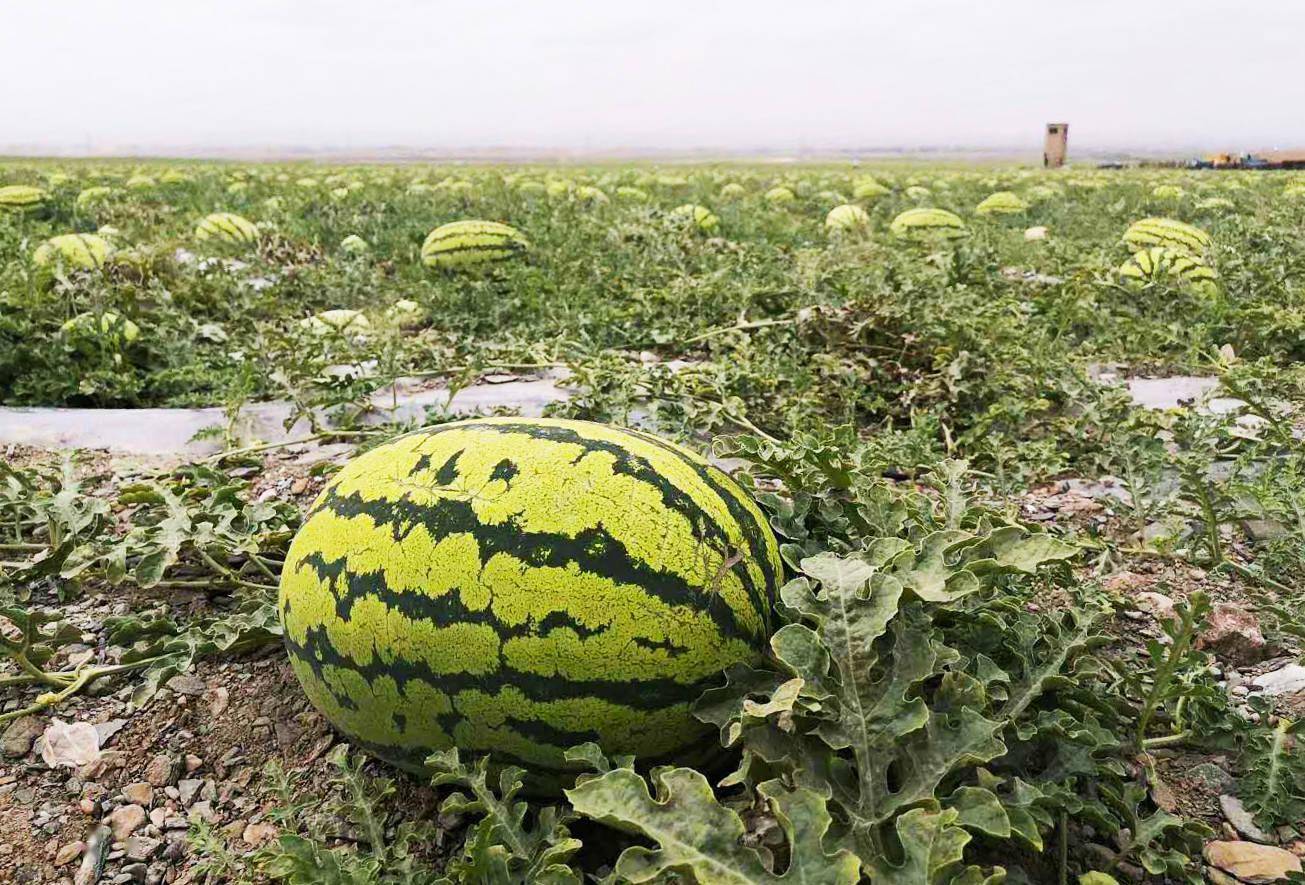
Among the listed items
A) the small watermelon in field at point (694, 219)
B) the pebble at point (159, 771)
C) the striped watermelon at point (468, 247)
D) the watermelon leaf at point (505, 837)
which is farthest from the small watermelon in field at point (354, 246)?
the watermelon leaf at point (505, 837)

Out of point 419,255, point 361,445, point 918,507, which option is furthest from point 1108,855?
point 419,255

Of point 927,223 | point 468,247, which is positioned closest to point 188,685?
point 468,247

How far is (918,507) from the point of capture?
264 centimetres

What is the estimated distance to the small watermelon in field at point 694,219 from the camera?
23.6ft

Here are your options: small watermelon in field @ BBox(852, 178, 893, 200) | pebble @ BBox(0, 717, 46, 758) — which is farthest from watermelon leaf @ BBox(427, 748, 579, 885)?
small watermelon in field @ BBox(852, 178, 893, 200)

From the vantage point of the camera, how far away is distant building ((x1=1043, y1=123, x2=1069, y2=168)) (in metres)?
37.5

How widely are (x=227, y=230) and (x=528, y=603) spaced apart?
795 cm

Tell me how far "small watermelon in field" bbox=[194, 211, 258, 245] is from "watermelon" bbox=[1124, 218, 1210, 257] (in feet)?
26.0

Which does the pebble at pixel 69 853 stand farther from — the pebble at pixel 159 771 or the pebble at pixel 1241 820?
the pebble at pixel 1241 820

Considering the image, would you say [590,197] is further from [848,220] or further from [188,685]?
[188,685]

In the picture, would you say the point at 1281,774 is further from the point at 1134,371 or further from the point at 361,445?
the point at 1134,371

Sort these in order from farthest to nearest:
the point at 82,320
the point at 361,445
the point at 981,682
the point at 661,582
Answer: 1. the point at 82,320
2. the point at 361,445
3. the point at 661,582
4. the point at 981,682

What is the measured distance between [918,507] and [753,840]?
1.16 meters

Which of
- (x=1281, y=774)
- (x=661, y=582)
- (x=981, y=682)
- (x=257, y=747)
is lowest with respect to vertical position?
(x=257, y=747)
